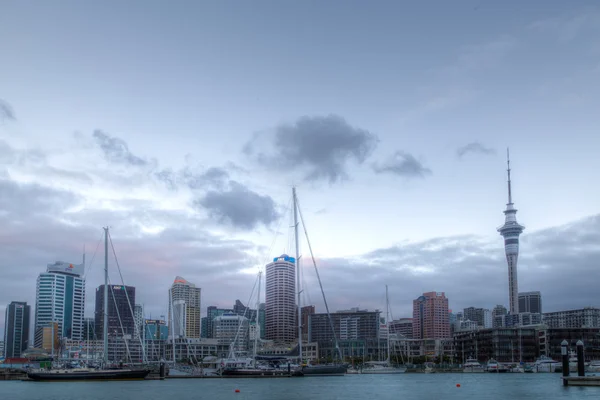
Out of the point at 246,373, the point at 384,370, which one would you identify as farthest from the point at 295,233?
the point at 384,370

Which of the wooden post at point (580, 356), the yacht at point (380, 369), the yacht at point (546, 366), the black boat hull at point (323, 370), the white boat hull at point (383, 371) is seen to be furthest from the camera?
the yacht at point (546, 366)

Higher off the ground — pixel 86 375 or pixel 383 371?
pixel 86 375

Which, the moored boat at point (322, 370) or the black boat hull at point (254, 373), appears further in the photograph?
the moored boat at point (322, 370)

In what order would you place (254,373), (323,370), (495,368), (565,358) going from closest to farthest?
1. (565,358)
2. (254,373)
3. (323,370)
4. (495,368)

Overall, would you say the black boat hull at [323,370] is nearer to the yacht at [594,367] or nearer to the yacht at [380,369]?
the yacht at [380,369]

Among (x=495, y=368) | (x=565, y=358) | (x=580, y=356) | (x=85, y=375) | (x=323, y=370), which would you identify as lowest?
Answer: (x=495, y=368)

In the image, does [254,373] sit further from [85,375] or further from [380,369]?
[380,369]

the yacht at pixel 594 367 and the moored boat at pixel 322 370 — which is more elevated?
the moored boat at pixel 322 370

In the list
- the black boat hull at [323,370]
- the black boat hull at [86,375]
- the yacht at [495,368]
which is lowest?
the yacht at [495,368]

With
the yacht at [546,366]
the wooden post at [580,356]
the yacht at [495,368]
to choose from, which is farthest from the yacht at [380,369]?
the wooden post at [580,356]

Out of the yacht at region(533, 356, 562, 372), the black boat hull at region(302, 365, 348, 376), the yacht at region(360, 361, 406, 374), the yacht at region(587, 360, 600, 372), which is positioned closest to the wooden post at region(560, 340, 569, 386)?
the black boat hull at region(302, 365, 348, 376)

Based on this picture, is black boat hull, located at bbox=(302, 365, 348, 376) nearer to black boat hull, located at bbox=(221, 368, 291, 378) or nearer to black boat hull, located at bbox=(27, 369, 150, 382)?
black boat hull, located at bbox=(221, 368, 291, 378)

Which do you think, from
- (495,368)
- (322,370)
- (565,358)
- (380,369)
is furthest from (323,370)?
(495,368)

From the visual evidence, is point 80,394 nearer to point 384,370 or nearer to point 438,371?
point 384,370
